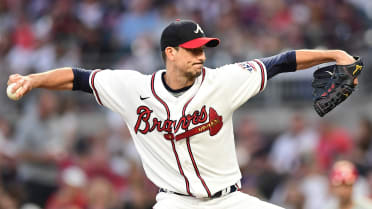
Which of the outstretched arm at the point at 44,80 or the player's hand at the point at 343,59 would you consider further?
the player's hand at the point at 343,59

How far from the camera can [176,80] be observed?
5.47 meters

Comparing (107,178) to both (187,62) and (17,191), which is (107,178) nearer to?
(17,191)

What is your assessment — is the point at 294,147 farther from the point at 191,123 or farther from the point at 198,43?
the point at 198,43

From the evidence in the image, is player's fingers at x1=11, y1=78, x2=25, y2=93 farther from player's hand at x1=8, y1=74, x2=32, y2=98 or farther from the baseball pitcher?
the baseball pitcher

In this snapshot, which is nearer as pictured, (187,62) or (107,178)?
(187,62)

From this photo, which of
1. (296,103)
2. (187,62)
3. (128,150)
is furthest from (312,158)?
(187,62)

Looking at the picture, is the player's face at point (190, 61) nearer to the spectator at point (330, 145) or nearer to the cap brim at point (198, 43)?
the cap brim at point (198, 43)

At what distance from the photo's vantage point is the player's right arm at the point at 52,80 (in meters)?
5.02

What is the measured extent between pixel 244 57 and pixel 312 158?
6.66ft

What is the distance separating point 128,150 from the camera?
10.8 meters

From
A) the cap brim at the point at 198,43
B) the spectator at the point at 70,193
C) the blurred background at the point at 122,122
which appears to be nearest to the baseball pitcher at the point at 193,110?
the cap brim at the point at 198,43

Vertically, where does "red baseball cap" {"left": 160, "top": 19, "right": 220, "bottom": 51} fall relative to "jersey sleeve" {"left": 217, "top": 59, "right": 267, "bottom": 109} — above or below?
above

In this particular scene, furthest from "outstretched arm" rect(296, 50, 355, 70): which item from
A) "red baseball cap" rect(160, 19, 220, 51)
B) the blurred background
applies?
the blurred background

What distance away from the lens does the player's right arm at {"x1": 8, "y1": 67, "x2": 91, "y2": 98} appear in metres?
5.02
